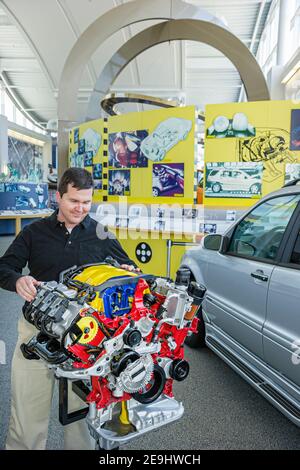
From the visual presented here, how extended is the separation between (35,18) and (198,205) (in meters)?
13.4

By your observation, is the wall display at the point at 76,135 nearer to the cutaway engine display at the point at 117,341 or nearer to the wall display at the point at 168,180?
the wall display at the point at 168,180

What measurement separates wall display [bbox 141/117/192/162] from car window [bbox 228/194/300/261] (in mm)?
3622

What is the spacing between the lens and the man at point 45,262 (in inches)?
72.5

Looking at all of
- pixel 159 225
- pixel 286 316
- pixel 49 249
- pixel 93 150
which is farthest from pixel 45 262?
pixel 93 150

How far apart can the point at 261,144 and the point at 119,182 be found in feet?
8.78

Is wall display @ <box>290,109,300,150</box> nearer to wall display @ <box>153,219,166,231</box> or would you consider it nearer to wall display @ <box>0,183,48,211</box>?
wall display @ <box>153,219,166,231</box>

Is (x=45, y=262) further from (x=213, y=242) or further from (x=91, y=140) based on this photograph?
(x=91, y=140)

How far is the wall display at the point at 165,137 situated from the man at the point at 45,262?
15.8 ft

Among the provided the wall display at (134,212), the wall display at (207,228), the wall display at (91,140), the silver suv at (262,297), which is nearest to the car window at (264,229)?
the silver suv at (262,297)

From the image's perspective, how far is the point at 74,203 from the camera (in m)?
1.83

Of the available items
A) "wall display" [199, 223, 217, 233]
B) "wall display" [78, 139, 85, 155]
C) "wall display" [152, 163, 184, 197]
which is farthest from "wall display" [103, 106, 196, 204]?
"wall display" [78, 139, 85, 155]

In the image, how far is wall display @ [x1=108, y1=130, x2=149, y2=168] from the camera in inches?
275

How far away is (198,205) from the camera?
21.3 ft
